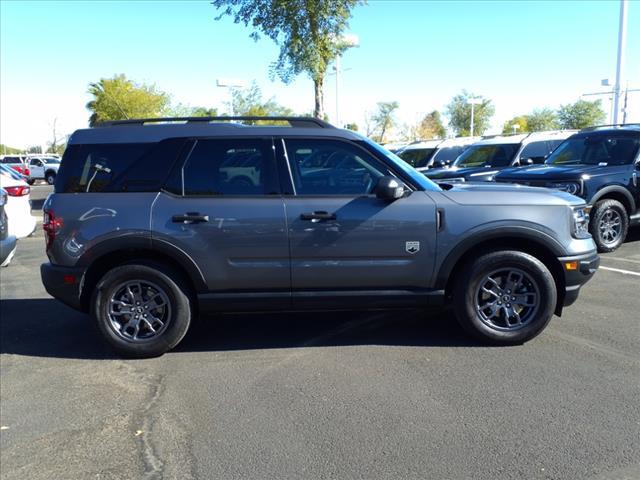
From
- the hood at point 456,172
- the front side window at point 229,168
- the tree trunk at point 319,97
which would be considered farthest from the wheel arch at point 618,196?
the tree trunk at point 319,97

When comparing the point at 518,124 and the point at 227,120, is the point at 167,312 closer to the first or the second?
the point at 227,120

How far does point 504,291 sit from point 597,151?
6.23 m

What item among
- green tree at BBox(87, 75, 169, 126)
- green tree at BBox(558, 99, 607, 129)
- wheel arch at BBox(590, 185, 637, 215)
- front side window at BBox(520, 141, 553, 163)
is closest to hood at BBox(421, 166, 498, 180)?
front side window at BBox(520, 141, 553, 163)

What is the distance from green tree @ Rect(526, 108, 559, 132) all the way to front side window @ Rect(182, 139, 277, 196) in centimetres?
6462

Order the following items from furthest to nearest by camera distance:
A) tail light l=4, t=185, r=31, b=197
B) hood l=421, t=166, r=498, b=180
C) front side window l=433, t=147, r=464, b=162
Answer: front side window l=433, t=147, r=464, b=162, hood l=421, t=166, r=498, b=180, tail light l=4, t=185, r=31, b=197

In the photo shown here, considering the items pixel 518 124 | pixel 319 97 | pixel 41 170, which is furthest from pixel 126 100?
pixel 518 124

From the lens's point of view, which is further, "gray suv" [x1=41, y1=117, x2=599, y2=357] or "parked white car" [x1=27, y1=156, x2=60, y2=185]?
"parked white car" [x1=27, y1=156, x2=60, y2=185]

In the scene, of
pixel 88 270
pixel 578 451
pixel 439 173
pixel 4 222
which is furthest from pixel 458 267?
pixel 439 173

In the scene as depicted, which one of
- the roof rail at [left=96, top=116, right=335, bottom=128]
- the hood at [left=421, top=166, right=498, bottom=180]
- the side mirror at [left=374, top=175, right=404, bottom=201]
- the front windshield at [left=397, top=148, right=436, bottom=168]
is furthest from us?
the front windshield at [left=397, top=148, right=436, bottom=168]

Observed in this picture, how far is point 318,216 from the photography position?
4.56 meters

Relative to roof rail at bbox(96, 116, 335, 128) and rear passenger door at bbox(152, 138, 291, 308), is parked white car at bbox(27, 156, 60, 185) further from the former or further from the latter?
rear passenger door at bbox(152, 138, 291, 308)

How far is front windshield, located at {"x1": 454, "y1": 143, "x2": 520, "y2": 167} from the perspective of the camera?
13.3 m

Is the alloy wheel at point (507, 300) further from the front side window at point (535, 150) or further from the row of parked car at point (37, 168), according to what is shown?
the row of parked car at point (37, 168)

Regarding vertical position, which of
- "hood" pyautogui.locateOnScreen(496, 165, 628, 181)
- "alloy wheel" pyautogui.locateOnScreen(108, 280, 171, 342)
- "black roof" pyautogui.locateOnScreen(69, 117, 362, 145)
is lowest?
"alloy wheel" pyautogui.locateOnScreen(108, 280, 171, 342)
